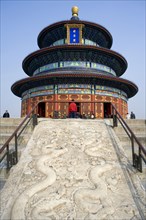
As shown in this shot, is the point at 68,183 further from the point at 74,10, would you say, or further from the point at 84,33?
the point at 74,10

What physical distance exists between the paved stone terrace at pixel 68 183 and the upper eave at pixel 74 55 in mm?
16547

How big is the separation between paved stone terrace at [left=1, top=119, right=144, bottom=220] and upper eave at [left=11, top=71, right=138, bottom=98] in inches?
525

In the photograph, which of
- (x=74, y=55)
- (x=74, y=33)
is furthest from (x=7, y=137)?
(x=74, y=33)

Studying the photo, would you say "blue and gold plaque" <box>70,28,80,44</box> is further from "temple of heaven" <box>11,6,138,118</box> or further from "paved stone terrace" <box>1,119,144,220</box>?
"paved stone terrace" <box>1,119,144,220</box>

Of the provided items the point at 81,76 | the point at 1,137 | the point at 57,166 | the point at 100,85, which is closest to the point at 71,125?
the point at 1,137

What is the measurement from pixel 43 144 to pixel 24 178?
5.87 ft

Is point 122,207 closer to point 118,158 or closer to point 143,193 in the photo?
point 143,193

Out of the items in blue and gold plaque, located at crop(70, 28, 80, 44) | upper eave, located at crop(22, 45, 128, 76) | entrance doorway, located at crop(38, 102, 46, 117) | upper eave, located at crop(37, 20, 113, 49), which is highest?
upper eave, located at crop(37, 20, 113, 49)

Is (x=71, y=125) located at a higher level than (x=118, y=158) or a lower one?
higher

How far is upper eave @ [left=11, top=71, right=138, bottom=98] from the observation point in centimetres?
1995

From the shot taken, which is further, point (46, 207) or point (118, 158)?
point (118, 158)

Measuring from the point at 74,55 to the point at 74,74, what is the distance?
421cm

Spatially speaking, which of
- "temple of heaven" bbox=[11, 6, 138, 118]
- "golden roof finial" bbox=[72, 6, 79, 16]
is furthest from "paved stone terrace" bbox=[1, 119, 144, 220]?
"golden roof finial" bbox=[72, 6, 79, 16]

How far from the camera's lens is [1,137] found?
307 inches
